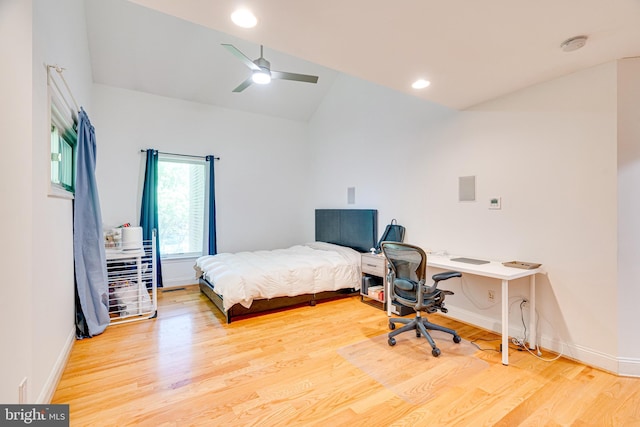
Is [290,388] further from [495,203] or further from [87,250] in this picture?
[495,203]

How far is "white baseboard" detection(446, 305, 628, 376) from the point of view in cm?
219

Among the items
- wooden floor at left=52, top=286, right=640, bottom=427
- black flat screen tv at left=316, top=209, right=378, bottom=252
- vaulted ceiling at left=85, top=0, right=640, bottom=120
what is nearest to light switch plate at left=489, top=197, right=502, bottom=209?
vaulted ceiling at left=85, top=0, right=640, bottom=120

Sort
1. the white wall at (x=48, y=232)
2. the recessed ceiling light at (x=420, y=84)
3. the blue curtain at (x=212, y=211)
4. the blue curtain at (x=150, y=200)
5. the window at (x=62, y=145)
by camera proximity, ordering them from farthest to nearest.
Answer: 1. the blue curtain at (x=212, y=211)
2. the blue curtain at (x=150, y=200)
3. the recessed ceiling light at (x=420, y=84)
4. the window at (x=62, y=145)
5. the white wall at (x=48, y=232)

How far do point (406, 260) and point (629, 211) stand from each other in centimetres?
169

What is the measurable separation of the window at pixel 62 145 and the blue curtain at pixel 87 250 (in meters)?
0.12

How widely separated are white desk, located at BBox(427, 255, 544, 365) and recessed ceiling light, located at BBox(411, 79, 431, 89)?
171cm

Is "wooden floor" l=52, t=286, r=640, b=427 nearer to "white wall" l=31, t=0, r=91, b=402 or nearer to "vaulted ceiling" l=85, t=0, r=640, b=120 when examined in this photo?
"white wall" l=31, t=0, r=91, b=402

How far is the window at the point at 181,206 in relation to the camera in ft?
15.9

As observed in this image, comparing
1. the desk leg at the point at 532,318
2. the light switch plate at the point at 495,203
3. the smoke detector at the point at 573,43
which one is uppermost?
the smoke detector at the point at 573,43

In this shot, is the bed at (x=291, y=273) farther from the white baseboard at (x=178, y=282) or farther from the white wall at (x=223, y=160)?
the white wall at (x=223, y=160)

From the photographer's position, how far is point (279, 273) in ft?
11.4

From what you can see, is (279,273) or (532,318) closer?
(532,318)

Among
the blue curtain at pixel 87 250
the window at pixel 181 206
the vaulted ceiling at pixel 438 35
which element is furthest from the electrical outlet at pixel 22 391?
the window at pixel 181 206

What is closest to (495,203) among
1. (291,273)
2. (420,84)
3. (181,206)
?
(420,84)
